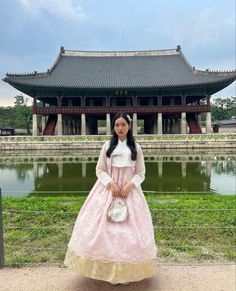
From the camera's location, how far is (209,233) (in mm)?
4863

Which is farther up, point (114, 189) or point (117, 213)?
point (114, 189)

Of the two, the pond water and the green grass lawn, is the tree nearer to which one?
the pond water

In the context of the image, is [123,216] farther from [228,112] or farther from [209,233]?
[228,112]

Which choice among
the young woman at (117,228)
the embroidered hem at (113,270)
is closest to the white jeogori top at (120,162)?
the young woman at (117,228)

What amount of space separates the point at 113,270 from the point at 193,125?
34935 mm

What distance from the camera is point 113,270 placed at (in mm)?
3027

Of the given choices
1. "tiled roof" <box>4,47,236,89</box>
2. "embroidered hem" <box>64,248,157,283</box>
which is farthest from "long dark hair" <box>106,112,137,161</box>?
"tiled roof" <box>4,47,236,89</box>

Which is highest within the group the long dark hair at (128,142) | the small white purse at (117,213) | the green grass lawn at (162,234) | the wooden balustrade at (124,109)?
the wooden balustrade at (124,109)

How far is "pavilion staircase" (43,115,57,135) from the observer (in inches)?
1411

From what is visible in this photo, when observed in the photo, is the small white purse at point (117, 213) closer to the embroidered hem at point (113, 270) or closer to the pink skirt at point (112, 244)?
the pink skirt at point (112, 244)

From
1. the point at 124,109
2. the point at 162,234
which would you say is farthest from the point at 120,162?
the point at 124,109

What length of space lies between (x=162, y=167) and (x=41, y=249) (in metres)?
12.7

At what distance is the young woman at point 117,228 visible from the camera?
3047 millimetres

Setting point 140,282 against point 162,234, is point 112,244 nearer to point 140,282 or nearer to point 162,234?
point 140,282
